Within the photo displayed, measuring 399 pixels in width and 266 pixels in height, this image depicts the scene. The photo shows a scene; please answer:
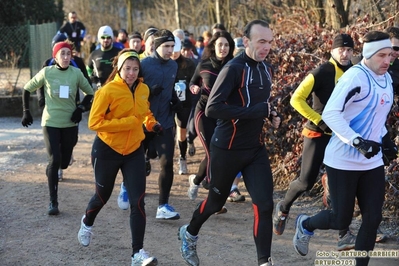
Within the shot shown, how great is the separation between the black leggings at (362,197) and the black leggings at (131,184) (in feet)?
5.41

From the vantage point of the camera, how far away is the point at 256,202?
216 inches

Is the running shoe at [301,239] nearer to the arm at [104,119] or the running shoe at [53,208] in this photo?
the arm at [104,119]

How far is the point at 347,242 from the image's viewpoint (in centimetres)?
640

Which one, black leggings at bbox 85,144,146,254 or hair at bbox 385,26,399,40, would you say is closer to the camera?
black leggings at bbox 85,144,146,254

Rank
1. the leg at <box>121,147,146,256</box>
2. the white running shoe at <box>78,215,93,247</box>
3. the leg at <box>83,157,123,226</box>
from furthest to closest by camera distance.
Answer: the white running shoe at <box>78,215,93,247</box>, the leg at <box>83,157,123,226</box>, the leg at <box>121,147,146,256</box>

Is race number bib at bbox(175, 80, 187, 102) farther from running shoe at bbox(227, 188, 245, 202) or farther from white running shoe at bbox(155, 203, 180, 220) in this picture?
white running shoe at bbox(155, 203, 180, 220)

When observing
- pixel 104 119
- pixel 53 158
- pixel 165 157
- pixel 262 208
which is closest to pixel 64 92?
pixel 53 158

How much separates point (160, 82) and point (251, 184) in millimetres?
2450

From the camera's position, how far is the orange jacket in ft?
19.9

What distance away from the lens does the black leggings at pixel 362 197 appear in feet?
17.2

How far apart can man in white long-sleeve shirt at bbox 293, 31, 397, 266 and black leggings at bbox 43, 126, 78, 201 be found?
3588 millimetres

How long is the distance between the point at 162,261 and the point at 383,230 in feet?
7.88

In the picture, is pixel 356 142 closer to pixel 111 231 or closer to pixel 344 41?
pixel 344 41

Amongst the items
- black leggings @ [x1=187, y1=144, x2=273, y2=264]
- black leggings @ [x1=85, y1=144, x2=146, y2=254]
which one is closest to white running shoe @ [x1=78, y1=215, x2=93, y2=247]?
black leggings @ [x1=85, y1=144, x2=146, y2=254]
